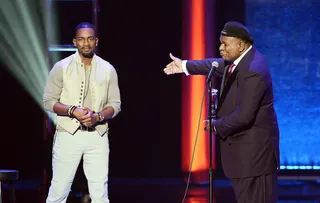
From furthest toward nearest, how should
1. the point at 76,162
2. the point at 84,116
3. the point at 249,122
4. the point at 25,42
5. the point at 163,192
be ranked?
the point at 25,42, the point at 163,192, the point at 76,162, the point at 84,116, the point at 249,122

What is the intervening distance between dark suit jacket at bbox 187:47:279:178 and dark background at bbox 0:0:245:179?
394 centimetres

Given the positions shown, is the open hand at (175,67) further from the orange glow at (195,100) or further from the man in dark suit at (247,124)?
the orange glow at (195,100)

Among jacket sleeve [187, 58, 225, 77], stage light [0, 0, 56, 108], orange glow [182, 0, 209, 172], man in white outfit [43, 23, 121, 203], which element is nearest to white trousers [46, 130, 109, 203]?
man in white outfit [43, 23, 121, 203]

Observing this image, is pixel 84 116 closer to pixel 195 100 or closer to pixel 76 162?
pixel 76 162

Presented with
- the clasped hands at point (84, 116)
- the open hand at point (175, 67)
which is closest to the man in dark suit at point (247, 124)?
the open hand at point (175, 67)

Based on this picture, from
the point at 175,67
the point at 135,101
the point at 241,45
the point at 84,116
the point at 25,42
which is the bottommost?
the point at 135,101

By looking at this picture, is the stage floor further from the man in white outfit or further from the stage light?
the man in white outfit

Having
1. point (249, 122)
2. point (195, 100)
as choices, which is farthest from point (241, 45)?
point (195, 100)

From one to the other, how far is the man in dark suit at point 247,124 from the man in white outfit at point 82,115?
3.13ft

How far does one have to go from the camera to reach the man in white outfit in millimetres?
4562

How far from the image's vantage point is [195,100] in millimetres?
7953

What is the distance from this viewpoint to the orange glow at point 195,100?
789 cm

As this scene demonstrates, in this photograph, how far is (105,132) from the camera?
15.3 ft

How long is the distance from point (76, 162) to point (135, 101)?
3.56 m
